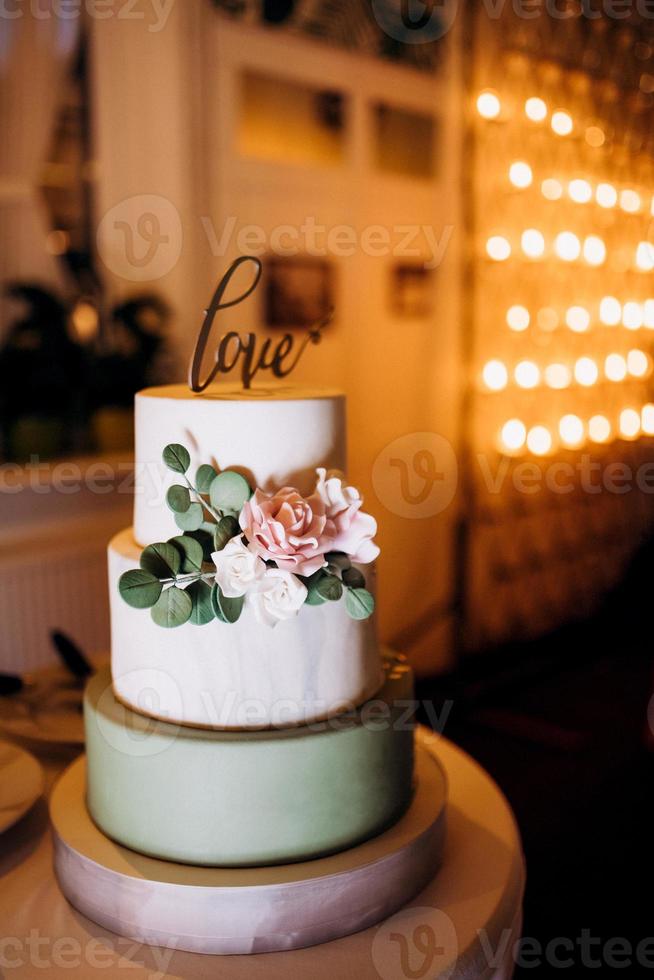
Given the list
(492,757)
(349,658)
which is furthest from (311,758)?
(492,757)

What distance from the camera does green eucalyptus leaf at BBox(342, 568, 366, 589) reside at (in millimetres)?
868

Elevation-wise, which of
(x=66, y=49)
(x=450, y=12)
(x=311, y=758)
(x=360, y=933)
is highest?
(x=450, y=12)

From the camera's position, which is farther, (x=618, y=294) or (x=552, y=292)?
(x=618, y=294)

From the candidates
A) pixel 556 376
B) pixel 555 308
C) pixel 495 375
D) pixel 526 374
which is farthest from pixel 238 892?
pixel 555 308

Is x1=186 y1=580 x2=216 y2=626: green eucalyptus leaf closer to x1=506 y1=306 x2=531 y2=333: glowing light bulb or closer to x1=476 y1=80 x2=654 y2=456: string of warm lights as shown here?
x1=476 y1=80 x2=654 y2=456: string of warm lights

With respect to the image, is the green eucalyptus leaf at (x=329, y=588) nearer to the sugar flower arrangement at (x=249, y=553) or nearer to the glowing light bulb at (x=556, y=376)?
the sugar flower arrangement at (x=249, y=553)

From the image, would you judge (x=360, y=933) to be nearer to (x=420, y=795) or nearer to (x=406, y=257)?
(x=420, y=795)

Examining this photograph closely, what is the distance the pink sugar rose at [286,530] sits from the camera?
0.82 metres

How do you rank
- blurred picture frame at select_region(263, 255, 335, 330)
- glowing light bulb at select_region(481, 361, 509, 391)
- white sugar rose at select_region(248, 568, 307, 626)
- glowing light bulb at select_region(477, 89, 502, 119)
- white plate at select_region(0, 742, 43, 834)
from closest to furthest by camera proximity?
1. white sugar rose at select_region(248, 568, 307, 626)
2. white plate at select_region(0, 742, 43, 834)
3. blurred picture frame at select_region(263, 255, 335, 330)
4. glowing light bulb at select_region(477, 89, 502, 119)
5. glowing light bulb at select_region(481, 361, 509, 391)

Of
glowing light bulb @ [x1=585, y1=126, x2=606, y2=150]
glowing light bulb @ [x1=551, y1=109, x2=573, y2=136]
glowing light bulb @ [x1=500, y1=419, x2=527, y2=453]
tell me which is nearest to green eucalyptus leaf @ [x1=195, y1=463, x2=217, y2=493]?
glowing light bulb @ [x1=500, y1=419, x2=527, y2=453]

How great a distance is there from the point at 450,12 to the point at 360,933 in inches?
128

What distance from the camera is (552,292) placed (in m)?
3.59

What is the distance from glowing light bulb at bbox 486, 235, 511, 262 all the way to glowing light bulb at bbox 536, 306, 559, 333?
1.06 ft

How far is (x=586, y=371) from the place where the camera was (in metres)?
3.70
